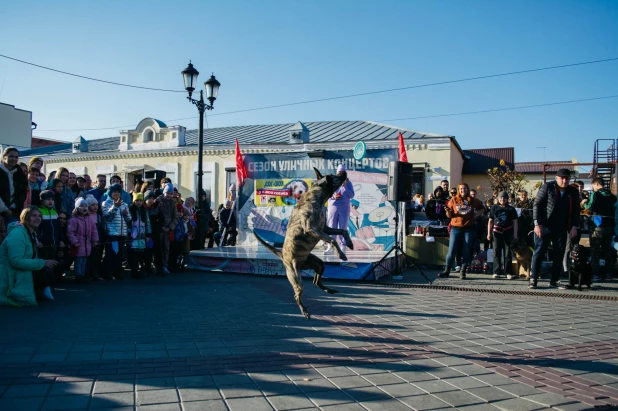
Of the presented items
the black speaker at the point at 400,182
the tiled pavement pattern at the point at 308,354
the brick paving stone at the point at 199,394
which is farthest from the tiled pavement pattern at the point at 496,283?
the brick paving stone at the point at 199,394

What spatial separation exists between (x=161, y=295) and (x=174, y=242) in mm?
3502

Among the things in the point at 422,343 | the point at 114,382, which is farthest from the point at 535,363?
the point at 114,382

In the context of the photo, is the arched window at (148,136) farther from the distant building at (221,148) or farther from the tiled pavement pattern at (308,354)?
the tiled pavement pattern at (308,354)

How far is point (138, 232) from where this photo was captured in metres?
9.94

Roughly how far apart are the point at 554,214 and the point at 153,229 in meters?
8.31

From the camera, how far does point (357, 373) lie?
13.0 feet

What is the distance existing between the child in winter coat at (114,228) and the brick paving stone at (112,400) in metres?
6.56

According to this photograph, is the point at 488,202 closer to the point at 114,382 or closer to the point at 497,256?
the point at 497,256

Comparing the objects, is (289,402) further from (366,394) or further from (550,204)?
(550,204)

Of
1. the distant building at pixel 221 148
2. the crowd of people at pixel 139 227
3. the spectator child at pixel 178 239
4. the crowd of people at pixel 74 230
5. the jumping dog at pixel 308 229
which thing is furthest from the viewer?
the distant building at pixel 221 148

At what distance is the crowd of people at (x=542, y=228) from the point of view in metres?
8.48

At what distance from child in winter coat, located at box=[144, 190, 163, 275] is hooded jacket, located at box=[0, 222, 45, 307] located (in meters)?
3.83

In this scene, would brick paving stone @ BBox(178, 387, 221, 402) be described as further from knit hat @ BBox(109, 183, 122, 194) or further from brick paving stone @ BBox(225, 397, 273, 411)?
knit hat @ BBox(109, 183, 122, 194)

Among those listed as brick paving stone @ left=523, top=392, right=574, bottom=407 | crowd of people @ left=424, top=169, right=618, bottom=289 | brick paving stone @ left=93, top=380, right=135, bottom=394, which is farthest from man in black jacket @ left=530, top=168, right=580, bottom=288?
brick paving stone @ left=93, top=380, right=135, bottom=394
